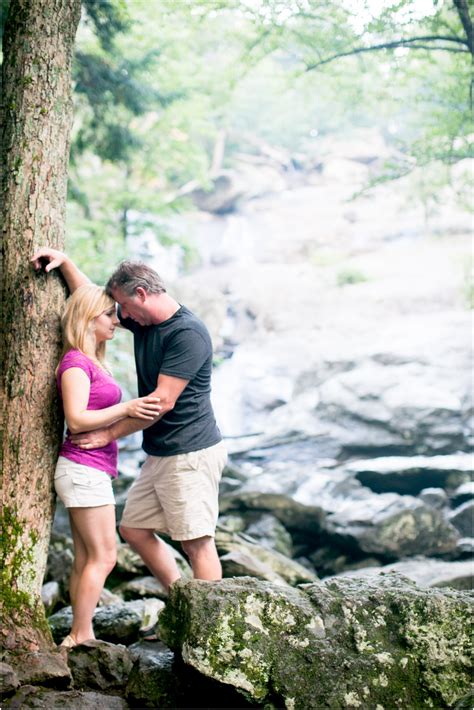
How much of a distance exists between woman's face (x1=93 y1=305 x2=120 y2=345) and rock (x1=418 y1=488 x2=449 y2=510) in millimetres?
8093

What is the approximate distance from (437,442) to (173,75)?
12.3 m

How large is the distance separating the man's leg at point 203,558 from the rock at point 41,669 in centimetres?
94

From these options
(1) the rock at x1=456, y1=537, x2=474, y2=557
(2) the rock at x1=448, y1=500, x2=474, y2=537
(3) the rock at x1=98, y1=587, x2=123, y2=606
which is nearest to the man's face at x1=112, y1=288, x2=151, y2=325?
(3) the rock at x1=98, y1=587, x2=123, y2=606

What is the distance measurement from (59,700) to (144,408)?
1.57 metres

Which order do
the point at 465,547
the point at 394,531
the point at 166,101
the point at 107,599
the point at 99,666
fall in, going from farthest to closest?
the point at 166,101 < the point at 465,547 < the point at 394,531 < the point at 107,599 < the point at 99,666

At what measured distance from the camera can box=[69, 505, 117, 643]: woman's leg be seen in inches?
166

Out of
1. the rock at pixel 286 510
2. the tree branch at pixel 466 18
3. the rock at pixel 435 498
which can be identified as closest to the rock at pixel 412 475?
the rock at pixel 435 498

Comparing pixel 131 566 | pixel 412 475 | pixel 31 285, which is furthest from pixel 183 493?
pixel 412 475

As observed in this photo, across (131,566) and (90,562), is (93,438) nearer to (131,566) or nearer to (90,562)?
(90,562)

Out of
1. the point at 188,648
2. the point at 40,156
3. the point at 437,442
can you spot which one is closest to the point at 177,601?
Answer: the point at 188,648

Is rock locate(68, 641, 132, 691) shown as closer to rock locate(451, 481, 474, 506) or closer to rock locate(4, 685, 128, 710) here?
rock locate(4, 685, 128, 710)

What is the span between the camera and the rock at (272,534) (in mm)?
9234

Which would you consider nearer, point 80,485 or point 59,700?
point 59,700

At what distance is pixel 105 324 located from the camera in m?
4.43
